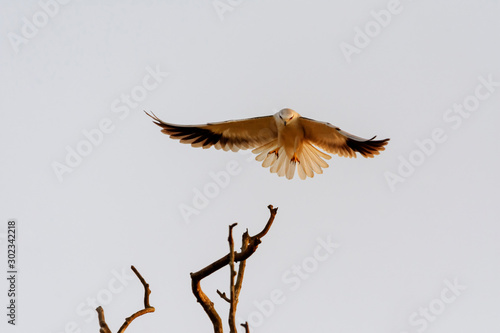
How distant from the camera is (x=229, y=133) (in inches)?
273

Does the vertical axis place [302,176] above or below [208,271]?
above

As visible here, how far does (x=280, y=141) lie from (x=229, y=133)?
1.79ft

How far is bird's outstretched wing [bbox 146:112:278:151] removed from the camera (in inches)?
264

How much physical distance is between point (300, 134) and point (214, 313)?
3.32m

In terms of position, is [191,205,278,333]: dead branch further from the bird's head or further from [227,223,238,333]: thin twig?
the bird's head

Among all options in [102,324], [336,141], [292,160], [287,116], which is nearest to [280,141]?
[292,160]

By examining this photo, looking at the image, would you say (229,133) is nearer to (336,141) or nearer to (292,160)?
(292,160)

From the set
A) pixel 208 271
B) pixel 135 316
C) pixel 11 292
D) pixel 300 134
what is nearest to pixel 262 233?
pixel 208 271

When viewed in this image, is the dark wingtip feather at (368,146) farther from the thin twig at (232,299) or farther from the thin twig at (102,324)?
the thin twig at (102,324)

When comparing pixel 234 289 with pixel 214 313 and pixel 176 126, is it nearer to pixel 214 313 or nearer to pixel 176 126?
pixel 214 313

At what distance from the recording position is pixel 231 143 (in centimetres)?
700

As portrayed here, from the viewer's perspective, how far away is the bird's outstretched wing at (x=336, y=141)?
6.59m

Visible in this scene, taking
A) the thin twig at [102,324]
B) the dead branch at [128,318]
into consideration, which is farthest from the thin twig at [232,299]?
the thin twig at [102,324]

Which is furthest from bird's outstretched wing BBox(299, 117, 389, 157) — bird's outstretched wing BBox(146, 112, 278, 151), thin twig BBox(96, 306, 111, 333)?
thin twig BBox(96, 306, 111, 333)
